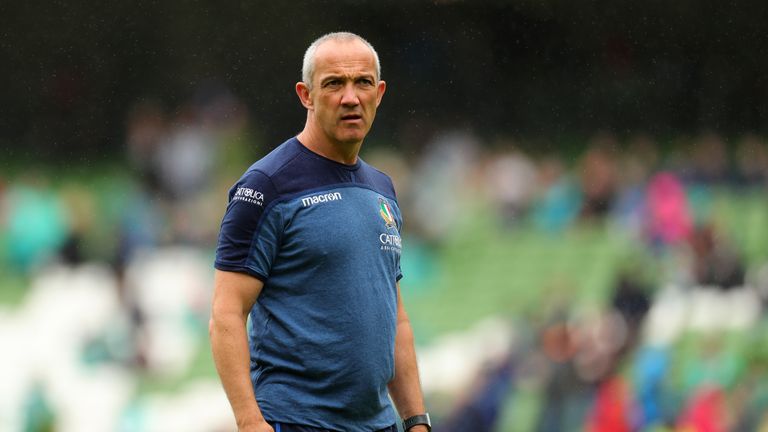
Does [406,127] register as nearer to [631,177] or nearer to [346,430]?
[631,177]

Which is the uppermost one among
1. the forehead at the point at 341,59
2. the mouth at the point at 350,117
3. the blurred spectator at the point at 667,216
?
the forehead at the point at 341,59

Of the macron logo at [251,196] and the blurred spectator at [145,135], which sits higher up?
the blurred spectator at [145,135]

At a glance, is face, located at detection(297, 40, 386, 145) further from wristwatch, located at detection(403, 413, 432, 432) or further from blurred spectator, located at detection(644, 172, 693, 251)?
blurred spectator, located at detection(644, 172, 693, 251)

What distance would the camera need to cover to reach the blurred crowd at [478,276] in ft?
33.6

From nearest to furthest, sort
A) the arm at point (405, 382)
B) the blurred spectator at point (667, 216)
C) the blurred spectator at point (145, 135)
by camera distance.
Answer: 1. the arm at point (405, 382)
2. the blurred spectator at point (667, 216)
3. the blurred spectator at point (145, 135)

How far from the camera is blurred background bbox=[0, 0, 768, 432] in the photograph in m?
10.3

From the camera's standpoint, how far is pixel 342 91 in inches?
146

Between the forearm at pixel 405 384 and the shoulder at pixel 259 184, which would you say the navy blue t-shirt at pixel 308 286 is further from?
the forearm at pixel 405 384

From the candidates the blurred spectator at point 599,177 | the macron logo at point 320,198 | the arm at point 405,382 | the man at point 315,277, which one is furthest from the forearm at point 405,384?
the blurred spectator at point 599,177

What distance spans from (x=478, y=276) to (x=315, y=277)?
7399 millimetres

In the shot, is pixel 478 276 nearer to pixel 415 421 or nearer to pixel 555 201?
pixel 555 201

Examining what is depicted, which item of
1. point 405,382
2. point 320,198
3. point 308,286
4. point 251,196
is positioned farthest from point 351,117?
point 405,382

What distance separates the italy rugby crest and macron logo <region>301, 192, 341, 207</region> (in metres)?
0.17

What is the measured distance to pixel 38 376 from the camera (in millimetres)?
10547
